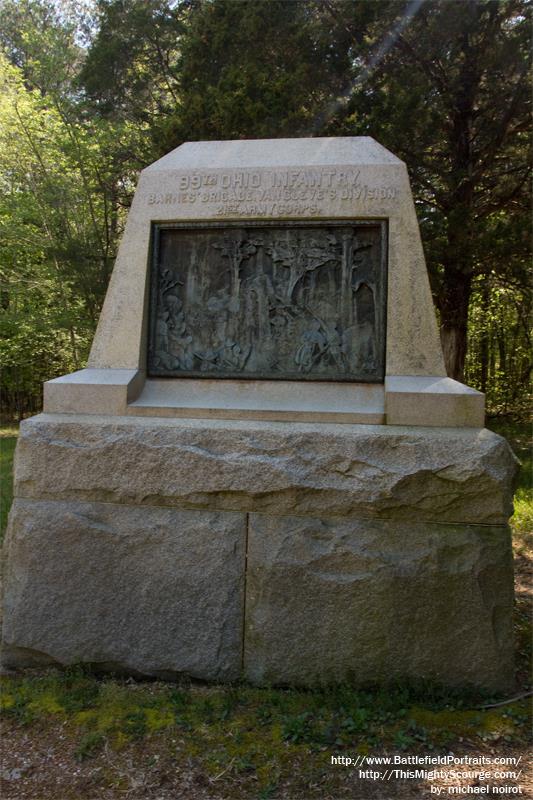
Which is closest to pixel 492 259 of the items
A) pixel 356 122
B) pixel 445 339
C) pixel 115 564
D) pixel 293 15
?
pixel 445 339

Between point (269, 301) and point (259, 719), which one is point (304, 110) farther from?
point (259, 719)

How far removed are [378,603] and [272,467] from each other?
805 mm

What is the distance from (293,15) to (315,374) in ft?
22.2

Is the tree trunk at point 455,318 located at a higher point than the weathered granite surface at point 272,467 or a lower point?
higher

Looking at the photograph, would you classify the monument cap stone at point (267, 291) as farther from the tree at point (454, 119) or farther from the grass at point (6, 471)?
the tree at point (454, 119)

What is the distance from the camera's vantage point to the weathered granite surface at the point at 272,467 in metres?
3.03

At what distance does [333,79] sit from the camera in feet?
28.1

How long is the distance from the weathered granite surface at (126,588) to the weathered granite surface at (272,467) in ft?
0.39

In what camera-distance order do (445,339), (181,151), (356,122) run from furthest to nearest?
(445,339)
(356,122)
(181,151)

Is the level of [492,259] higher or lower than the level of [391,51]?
lower

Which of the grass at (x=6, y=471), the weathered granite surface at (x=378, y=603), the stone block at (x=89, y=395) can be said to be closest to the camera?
the weathered granite surface at (x=378, y=603)

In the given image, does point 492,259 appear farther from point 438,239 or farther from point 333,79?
point 333,79

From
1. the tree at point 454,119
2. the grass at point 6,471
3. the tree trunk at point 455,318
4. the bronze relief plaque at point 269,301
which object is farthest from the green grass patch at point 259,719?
the tree trunk at point 455,318

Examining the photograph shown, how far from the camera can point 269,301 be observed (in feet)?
12.1
